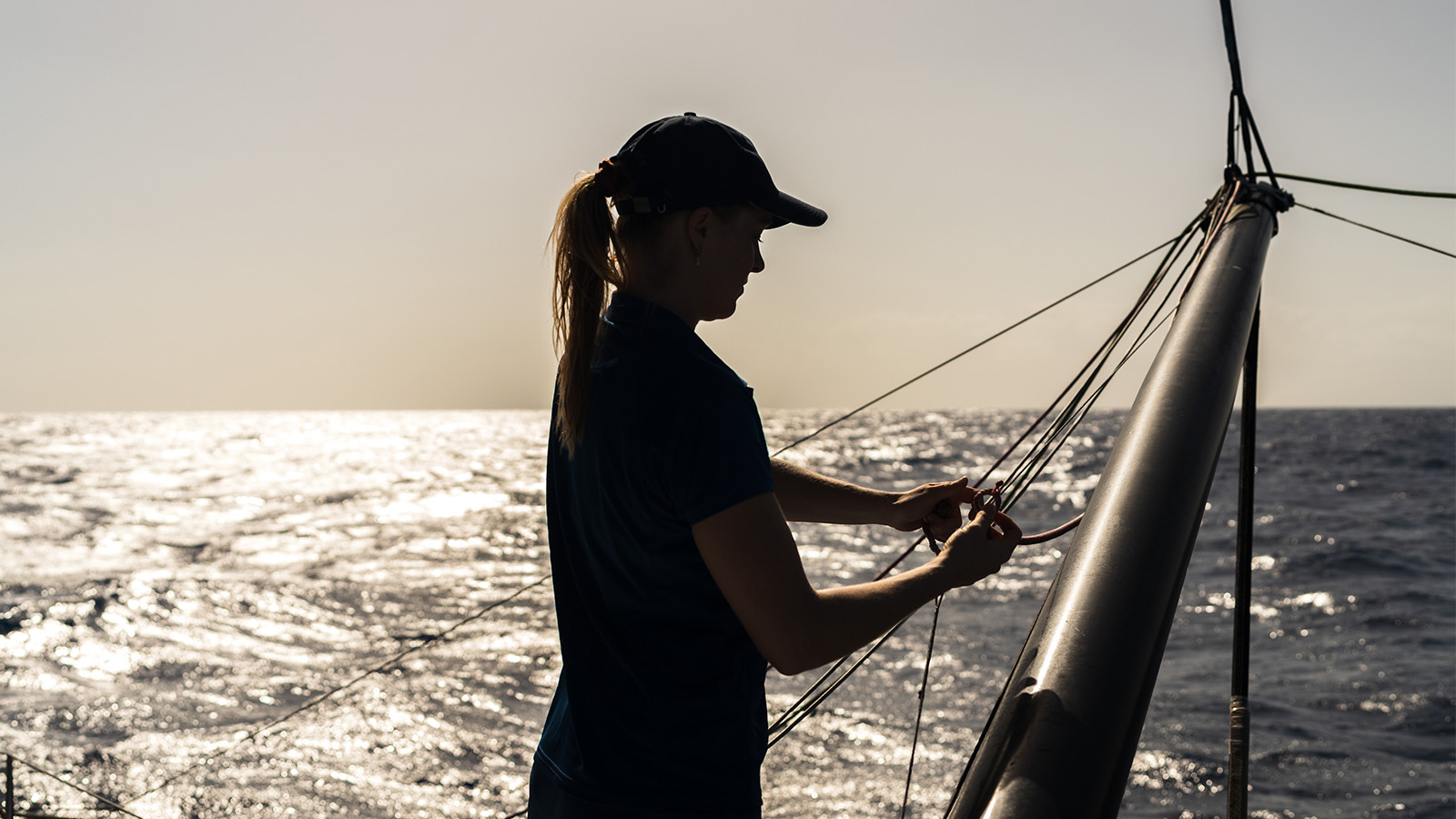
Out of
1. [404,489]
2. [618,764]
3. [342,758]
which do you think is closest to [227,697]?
[342,758]

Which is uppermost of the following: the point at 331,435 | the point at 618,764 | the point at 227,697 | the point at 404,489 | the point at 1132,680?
the point at 1132,680

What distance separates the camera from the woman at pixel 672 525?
1.14 meters

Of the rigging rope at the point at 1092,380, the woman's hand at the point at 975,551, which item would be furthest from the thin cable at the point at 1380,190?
the woman's hand at the point at 975,551

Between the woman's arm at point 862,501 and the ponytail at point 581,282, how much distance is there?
1.55ft

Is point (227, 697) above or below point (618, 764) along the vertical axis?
below

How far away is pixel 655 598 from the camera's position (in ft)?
4.17

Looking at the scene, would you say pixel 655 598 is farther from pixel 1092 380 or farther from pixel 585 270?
pixel 1092 380

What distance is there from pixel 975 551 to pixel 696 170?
0.58 metres

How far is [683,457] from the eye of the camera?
3.78ft

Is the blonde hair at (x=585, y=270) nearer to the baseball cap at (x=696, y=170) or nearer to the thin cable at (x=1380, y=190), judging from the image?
the baseball cap at (x=696, y=170)

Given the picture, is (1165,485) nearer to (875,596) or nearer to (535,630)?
(875,596)

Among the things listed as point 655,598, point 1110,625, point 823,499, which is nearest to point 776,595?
point 655,598

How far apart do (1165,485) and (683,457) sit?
658mm

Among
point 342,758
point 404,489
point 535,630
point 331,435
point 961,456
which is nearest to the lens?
point 342,758
